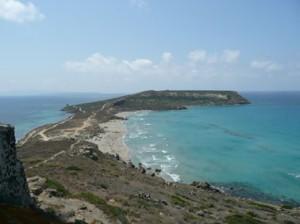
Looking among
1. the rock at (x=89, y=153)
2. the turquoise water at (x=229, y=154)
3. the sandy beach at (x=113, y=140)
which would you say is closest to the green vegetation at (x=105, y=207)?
the rock at (x=89, y=153)

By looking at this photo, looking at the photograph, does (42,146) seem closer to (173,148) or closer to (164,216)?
(173,148)

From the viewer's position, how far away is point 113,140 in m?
111

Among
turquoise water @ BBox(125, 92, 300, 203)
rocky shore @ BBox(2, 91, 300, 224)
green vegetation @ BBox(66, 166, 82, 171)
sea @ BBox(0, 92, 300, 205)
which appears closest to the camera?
rocky shore @ BBox(2, 91, 300, 224)

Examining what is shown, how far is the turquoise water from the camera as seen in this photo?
65.2 metres

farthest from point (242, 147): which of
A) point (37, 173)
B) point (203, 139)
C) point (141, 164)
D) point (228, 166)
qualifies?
point (37, 173)

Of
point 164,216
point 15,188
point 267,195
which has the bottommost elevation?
point 267,195

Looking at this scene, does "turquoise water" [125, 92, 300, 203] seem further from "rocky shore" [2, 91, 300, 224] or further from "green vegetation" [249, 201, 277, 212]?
"rocky shore" [2, 91, 300, 224]

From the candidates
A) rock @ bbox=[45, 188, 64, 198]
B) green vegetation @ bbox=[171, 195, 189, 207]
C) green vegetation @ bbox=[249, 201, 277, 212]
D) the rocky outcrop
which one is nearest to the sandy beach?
green vegetation @ bbox=[249, 201, 277, 212]

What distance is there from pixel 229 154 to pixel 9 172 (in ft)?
247

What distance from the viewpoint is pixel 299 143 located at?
10719cm

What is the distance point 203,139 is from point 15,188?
96.6 metres

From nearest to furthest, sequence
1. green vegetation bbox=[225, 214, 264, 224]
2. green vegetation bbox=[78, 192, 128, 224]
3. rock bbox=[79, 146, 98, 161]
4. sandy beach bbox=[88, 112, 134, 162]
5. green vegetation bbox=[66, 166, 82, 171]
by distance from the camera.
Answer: green vegetation bbox=[78, 192, 128, 224] < green vegetation bbox=[225, 214, 264, 224] < green vegetation bbox=[66, 166, 82, 171] < rock bbox=[79, 146, 98, 161] < sandy beach bbox=[88, 112, 134, 162]

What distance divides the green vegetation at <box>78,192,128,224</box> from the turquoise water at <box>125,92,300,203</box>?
30.6m

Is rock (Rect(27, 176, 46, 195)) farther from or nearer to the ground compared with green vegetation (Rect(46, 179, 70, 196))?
farther from the ground
